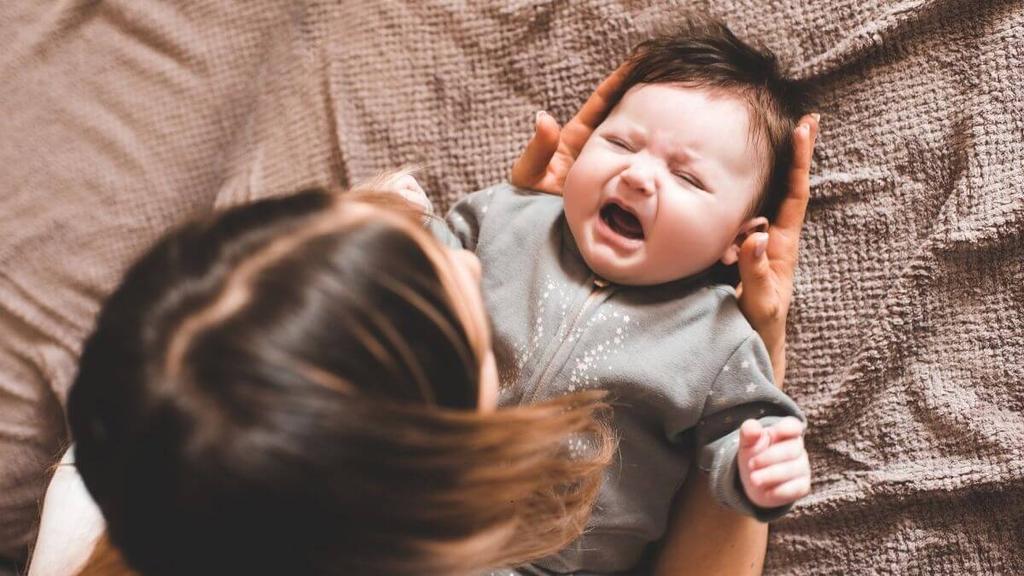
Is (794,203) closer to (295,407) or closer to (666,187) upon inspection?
(666,187)

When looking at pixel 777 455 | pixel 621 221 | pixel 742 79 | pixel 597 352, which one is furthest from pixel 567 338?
pixel 742 79

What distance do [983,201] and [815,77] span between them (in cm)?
25

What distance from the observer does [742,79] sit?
909 millimetres

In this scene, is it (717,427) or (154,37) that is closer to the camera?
(717,427)

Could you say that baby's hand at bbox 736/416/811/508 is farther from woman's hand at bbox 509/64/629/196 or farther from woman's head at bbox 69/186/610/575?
woman's hand at bbox 509/64/629/196

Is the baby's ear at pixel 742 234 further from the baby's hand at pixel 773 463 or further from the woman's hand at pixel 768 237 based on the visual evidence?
the baby's hand at pixel 773 463

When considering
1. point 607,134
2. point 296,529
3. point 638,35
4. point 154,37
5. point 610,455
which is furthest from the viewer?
point 154,37

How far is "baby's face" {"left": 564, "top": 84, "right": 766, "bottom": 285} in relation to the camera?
0.87 m

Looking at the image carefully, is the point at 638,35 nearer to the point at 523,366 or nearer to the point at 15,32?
the point at 523,366

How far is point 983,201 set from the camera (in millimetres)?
913

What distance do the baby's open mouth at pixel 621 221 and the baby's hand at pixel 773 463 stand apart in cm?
25

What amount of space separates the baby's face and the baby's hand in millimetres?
214

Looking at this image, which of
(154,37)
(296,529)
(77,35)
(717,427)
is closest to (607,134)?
(717,427)

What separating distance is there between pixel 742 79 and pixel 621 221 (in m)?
0.22
